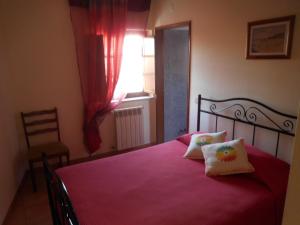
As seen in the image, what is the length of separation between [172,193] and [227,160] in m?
0.60

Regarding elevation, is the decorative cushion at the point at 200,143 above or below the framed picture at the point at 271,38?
below

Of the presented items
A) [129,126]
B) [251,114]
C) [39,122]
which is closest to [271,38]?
[251,114]

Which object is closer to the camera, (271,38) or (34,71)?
(271,38)

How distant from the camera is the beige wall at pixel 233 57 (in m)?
2.04

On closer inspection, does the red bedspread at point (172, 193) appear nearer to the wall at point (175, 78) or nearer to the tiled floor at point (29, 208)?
the tiled floor at point (29, 208)

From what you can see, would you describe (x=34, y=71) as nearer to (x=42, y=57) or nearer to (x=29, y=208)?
(x=42, y=57)

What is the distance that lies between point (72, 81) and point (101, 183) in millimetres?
1871

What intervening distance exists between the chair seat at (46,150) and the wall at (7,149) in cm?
21

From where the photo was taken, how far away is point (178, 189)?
1.88 m

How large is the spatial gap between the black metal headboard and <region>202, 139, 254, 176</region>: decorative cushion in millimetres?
362

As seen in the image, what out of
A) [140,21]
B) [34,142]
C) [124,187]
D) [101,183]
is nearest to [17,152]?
[34,142]

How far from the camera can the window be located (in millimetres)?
3625

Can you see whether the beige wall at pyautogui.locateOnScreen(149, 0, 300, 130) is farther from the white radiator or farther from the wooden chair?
the wooden chair

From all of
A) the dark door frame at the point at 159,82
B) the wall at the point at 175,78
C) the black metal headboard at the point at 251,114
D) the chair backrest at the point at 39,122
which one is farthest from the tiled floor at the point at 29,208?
the wall at the point at 175,78
